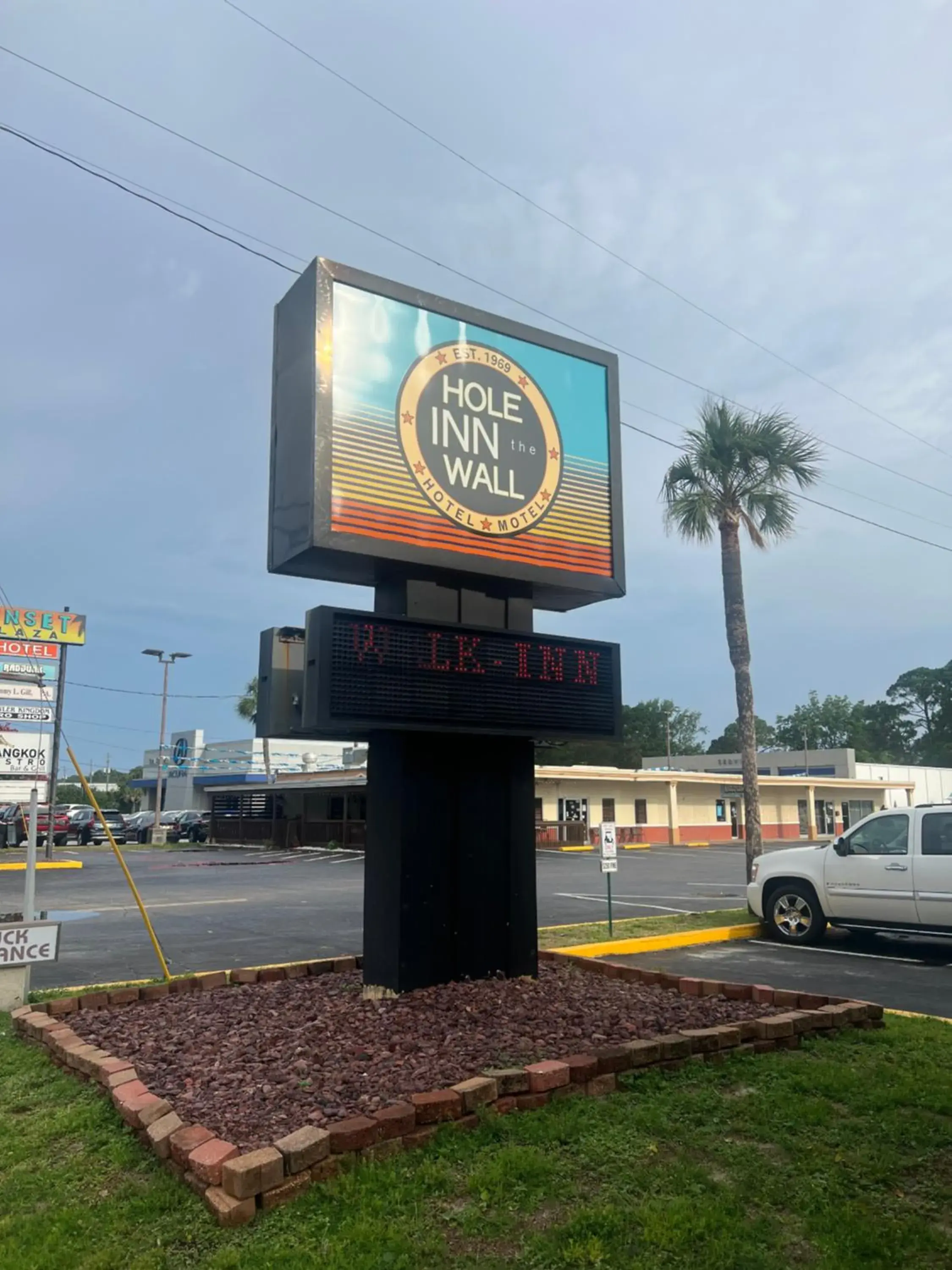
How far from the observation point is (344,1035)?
582cm

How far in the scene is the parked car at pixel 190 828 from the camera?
47750 mm

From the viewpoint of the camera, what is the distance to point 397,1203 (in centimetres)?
376

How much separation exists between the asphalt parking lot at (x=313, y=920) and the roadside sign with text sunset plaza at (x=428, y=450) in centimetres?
477

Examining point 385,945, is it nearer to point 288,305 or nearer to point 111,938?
point 288,305

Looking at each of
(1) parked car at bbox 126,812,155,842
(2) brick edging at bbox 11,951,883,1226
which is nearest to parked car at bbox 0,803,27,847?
(1) parked car at bbox 126,812,155,842

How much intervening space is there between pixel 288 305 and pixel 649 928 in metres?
8.94

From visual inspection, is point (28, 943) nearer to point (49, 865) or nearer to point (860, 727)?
point (49, 865)

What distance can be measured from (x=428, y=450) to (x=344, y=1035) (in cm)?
422

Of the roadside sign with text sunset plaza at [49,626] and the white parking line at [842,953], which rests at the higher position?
the roadside sign with text sunset plaza at [49,626]

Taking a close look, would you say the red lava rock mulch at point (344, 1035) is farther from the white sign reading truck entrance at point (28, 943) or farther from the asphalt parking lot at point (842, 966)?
the asphalt parking lot at point (842, 966)

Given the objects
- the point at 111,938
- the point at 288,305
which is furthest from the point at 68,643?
the point at 288,305

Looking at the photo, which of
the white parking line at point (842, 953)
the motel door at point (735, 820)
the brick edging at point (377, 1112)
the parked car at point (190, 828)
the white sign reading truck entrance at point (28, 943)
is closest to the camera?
the brick edging at point (377, 1112)

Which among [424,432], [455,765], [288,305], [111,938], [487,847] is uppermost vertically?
[288,305]

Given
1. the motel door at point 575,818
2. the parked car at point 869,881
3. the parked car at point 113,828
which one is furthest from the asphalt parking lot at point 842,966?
the parked car at point 113,828
